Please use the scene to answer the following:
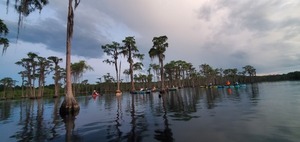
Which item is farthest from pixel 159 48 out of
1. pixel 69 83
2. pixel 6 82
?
pixel 6 82

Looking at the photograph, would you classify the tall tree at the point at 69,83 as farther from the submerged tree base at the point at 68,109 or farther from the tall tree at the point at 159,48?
the tall tree at the point at 159,48

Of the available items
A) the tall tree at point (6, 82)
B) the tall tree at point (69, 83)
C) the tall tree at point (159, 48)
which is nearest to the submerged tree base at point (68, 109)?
the tall tree at point (69, 83)

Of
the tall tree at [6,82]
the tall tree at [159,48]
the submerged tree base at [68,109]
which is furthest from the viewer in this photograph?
the tall tree at [6,82]

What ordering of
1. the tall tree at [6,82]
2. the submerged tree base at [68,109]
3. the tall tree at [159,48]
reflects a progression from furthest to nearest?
1. the tall tree at [6,82]
2. the tall tree at [159,48]
3. the submerged tree base at [68,109]

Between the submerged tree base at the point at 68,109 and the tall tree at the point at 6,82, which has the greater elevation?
the tall tree at the point at 6,82

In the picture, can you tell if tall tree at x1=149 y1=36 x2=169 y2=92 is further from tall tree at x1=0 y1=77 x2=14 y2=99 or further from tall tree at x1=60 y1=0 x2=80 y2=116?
tall tree at x1=0 y1=77 x2=14 y2=99

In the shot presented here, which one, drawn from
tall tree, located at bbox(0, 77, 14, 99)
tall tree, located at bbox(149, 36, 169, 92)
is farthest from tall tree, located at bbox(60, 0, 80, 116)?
tall tree, located at bbox(0, 77, 14, 99)

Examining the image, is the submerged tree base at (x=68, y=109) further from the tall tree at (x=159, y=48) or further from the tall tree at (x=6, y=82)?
the tall tree at (x=6, y=82)

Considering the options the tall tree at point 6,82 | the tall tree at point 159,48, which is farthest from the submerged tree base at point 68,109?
the tall tree at point 6,82

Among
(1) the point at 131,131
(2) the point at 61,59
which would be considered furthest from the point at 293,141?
(2) the point at 61,59

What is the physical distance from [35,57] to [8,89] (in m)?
54.2

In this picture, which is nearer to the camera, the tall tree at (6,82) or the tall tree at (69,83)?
the tall tree at (69,83)

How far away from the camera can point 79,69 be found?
7244 cm

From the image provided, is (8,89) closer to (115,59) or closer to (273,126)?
(115,59)
